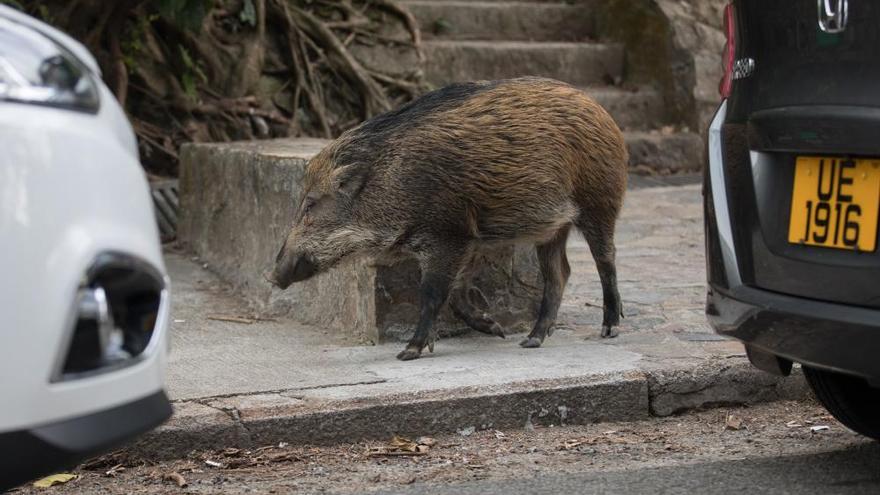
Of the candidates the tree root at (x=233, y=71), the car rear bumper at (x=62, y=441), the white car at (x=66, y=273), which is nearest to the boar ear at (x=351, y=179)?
the white car at (x=66, y=273)

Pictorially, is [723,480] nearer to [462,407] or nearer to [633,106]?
[462,407]

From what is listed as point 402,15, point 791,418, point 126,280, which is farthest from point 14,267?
point 402,15

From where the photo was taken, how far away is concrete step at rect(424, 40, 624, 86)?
1041cm

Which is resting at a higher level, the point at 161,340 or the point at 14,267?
the point at 14,267

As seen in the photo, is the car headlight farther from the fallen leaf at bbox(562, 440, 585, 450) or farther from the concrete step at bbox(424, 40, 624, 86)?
the concrete step at bbox(424, 40, 624, 86)

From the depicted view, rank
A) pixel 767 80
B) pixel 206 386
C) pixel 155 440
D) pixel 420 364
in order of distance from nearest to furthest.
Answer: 1. pixel 767 80
2. pixel 155 440
3. pixel 206 386
4. pixel 420 364

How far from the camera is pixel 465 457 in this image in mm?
4293

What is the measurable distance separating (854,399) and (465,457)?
1.20m

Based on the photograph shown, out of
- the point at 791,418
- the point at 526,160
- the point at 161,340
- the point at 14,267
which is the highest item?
the point at 14,267

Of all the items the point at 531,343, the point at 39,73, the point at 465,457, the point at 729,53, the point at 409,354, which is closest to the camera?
the point at 39,73

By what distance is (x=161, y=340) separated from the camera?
2641mm

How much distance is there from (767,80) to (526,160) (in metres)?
1.76

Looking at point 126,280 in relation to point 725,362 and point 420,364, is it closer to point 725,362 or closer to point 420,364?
point 420,364

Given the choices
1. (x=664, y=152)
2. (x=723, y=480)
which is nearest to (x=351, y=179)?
(x=723, y=480)
